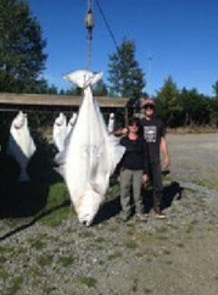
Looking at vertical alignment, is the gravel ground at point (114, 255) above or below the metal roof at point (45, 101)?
below

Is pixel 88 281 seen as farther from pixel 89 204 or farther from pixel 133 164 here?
pixel 133 164

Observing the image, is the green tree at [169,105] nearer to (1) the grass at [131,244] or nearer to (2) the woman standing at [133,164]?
(2) the woman standing at [133,164]

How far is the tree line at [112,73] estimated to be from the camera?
4576cm

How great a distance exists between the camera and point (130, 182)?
31.1ft

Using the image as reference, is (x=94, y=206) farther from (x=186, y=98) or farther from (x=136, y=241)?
(x=186, y=98)

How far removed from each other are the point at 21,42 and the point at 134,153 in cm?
3952

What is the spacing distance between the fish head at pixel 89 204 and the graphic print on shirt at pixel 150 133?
1.61 m

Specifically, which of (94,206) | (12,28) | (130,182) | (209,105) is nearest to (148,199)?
(130,182)

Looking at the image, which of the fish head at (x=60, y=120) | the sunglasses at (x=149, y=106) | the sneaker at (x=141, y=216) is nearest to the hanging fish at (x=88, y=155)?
the sunglasses at (x=149, y=106)

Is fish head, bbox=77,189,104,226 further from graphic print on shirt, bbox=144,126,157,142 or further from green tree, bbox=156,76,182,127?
green tree, bbox=156,76,182,127

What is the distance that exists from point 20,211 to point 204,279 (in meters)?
4.54

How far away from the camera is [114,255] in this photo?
7.56m

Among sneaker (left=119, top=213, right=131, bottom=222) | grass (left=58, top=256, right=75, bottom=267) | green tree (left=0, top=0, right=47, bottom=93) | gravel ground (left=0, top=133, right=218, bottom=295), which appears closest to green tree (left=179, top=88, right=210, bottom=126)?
green tree (left=0, top=0, right=47, bottom=93)

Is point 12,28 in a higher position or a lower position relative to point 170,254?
higher
